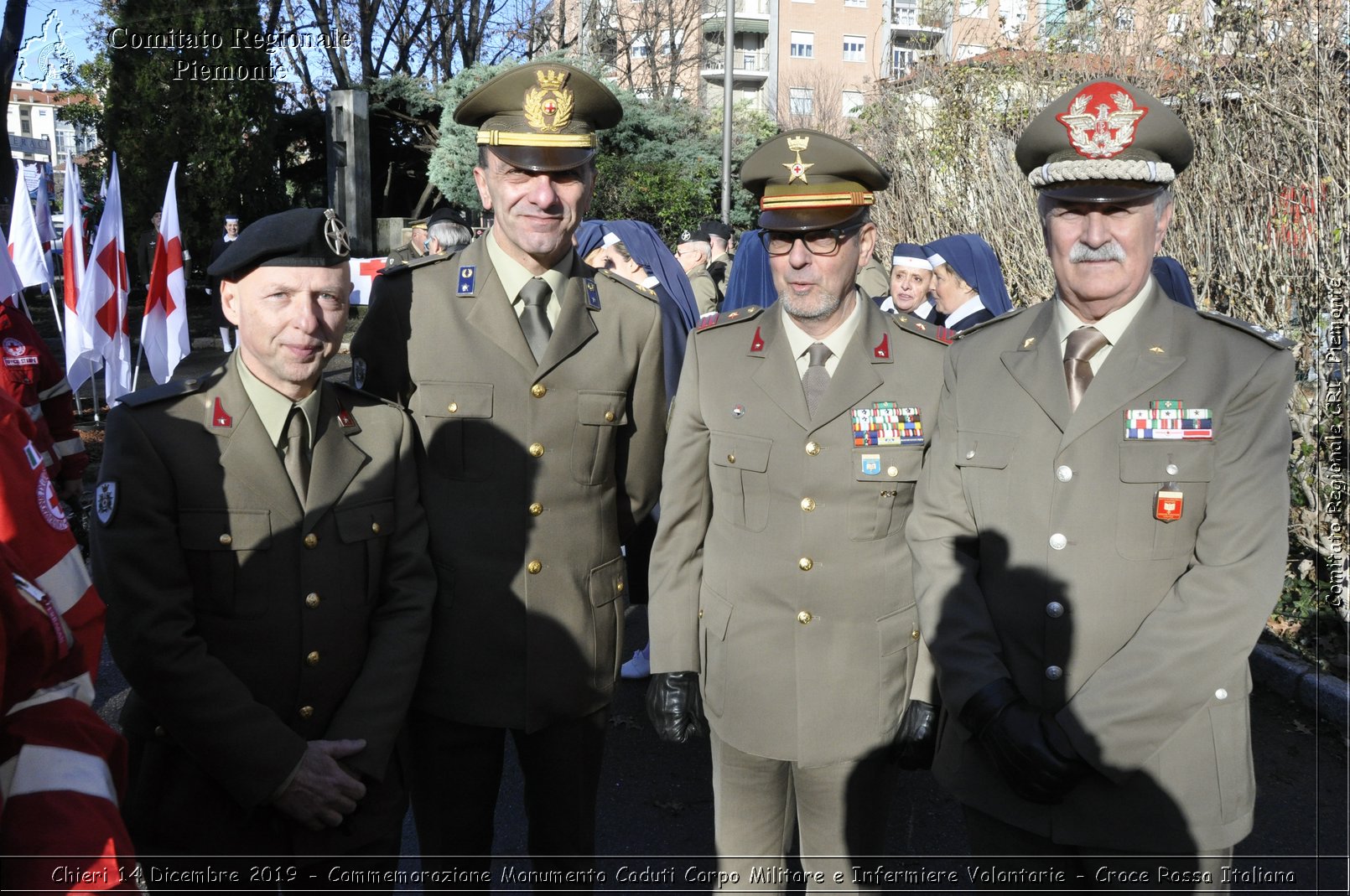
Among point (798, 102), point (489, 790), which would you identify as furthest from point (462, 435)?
point (798, 102)

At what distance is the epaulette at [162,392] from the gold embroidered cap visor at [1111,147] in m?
1.90

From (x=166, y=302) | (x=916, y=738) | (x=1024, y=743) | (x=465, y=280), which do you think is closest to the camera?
(x=1024, y=743)

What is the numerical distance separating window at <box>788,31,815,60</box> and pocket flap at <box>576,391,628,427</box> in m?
52.7

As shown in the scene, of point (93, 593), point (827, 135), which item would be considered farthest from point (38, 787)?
point (827, 135)

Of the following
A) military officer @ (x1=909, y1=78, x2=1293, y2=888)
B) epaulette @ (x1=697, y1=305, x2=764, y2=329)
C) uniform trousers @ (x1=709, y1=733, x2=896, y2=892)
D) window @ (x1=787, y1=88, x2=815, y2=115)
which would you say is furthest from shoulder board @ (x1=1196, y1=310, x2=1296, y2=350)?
window @ (x1=787, y1=88, x2=815, y2=115)

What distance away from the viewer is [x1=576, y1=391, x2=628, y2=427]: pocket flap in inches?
109

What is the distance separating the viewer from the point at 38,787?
1330 millimetres

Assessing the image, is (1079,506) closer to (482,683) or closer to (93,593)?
(482,683)

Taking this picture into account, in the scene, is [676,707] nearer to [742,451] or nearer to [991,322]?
[742,451]

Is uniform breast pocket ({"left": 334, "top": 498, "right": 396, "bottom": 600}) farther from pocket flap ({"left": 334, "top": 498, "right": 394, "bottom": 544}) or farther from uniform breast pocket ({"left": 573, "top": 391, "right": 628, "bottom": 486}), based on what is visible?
uniform breast pocket ({"left": 573, "top": 391, "right": 628, "bottom": 486})

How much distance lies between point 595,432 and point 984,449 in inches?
40.0

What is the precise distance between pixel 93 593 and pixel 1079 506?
1805 millimetres

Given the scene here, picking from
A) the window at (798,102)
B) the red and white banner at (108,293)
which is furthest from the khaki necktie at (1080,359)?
the window at (798,102)

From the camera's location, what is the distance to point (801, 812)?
268 cm
